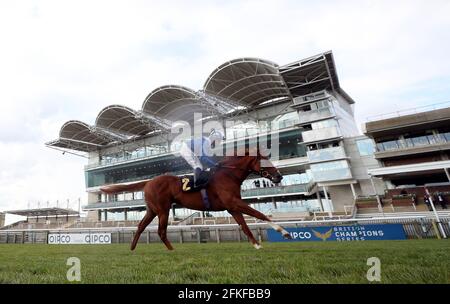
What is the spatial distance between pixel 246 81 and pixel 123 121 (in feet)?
85.3

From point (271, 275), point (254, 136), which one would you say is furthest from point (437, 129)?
point (271, 275)

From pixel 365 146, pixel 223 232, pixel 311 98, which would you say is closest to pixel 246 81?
pixel 311 98

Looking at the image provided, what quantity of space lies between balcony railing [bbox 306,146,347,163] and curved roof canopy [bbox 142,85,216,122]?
17564 millimetres

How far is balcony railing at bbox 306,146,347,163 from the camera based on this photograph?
3173 cm

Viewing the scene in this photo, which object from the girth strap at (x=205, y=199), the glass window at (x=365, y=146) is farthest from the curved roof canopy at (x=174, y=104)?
the girth strap at (x=205, y=199)

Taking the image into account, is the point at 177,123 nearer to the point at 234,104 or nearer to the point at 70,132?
the point at 234,104

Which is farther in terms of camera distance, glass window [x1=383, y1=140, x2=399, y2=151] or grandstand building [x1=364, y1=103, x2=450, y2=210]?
glass window [x1=383, y1=140, x2=399, y2=151]

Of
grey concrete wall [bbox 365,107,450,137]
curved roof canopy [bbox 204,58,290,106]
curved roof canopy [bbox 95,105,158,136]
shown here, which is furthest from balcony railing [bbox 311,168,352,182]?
curved roof canopy [bbox 95,105,158,136]

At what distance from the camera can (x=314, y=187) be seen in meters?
33.4

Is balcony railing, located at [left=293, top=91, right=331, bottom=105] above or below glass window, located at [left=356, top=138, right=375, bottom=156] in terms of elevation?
above

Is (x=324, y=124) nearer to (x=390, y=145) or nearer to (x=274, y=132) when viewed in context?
(x=274, y=132)

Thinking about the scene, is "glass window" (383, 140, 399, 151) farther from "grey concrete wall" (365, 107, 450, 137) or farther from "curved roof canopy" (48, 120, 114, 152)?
Answer: "curved roof canopy" (48, 120, 114, 152)

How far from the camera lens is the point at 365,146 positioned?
32781 mm

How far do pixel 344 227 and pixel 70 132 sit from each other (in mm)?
55446
